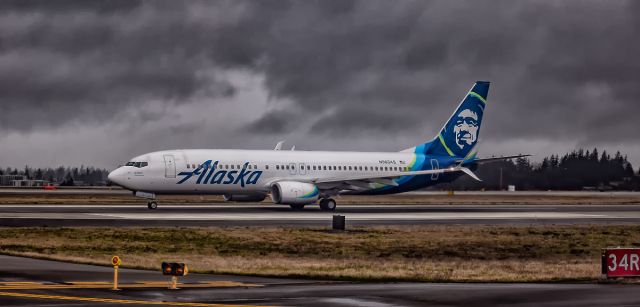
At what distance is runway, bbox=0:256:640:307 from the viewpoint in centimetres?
1933

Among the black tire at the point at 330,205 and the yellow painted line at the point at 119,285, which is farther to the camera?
the black tire at the point at 330,205

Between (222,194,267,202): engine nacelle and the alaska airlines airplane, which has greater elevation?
the alaska airlines airplane

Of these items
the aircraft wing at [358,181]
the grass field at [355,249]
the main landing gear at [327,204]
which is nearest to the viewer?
the grass field at [355,249]

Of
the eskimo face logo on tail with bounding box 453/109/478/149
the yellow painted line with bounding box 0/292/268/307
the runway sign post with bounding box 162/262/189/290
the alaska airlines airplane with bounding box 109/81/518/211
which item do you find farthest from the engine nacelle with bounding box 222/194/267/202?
the yellow painted line with bounding box 0/292/268/307

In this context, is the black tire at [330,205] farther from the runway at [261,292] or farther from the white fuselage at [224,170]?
the runway at [261,292]

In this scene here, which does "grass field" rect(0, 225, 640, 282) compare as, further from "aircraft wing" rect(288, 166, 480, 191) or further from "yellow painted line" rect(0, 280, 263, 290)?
"aircraft wing" rect(288, 166, 480, 191)

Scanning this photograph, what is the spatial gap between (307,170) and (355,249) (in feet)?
98.5

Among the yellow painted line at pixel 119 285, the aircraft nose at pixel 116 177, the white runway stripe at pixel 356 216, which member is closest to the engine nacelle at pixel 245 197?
the white runway stripe at pixel 356 216

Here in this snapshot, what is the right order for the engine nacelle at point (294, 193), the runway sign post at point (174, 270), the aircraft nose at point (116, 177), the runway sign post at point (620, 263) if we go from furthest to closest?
the engine nacelle at point (294, 193), the aircraft nose at point (116, 177), the runway sign post at point (620, 263), the runway sign post at point (174, 270)

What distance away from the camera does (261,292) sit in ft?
69.9

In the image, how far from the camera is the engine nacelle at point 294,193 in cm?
6222

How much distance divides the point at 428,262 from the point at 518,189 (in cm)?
11043

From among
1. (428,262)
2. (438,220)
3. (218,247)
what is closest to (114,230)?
(218,247)

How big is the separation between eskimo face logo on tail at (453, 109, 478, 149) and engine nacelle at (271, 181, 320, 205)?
15.7m
